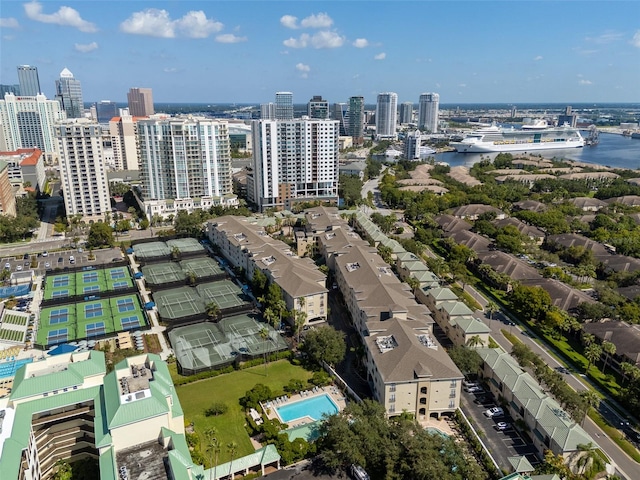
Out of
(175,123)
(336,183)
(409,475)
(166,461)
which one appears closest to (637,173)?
(336,183)

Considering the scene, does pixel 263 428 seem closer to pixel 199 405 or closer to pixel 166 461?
pixel 199 405

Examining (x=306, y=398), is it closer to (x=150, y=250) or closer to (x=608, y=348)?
(x=608, y=348)

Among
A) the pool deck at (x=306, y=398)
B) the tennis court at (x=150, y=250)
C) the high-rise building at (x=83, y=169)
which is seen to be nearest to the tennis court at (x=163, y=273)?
the tennis court at (x=150, y=250)

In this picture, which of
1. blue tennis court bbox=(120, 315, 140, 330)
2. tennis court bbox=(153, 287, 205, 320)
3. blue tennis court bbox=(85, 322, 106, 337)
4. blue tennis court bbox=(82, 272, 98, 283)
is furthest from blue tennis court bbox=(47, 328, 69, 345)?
blue tennis court bbox=(82, 272, 98, 283)

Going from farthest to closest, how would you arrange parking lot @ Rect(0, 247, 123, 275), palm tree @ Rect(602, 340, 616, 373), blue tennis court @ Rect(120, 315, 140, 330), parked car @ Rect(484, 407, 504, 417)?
1. parking lot @ Rect(0, 247, 123, 275)
2. blue tennis court @ Rect(120, 315, 140, 330)
3. palm tree @ Rect(602, 340, 616, 373)
4. parked car @ Rect(484, 407, 504, 417)

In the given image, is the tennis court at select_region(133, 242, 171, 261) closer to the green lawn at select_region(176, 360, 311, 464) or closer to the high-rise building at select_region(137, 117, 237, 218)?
the high-rise building at select_region(137, 117, 237, 218)

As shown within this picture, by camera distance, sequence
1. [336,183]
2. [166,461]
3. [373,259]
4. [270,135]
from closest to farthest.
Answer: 1. [166,461]
2. [373,259]
3. [270,135]
4. [336,183]
